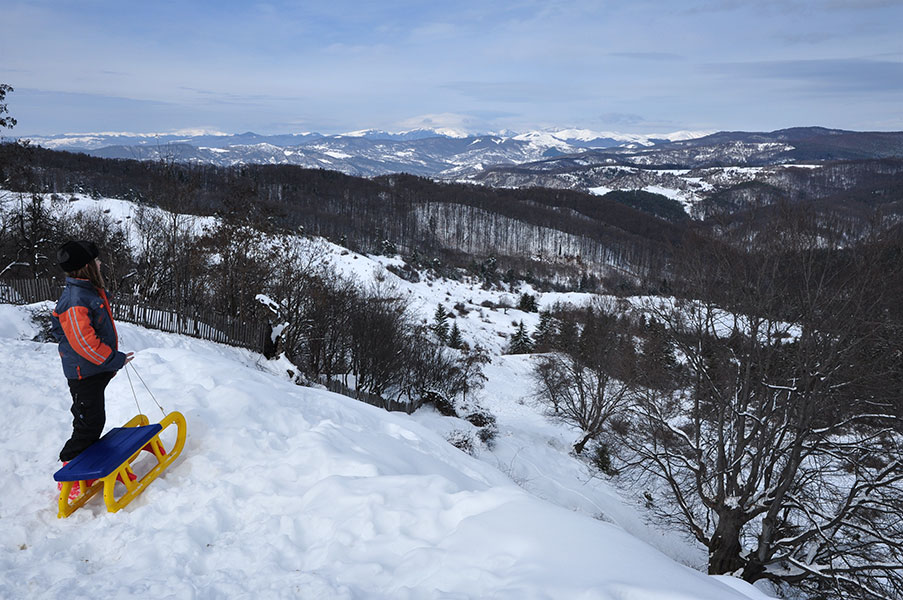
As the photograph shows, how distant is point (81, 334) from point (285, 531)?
260 cm

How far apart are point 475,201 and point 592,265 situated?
52.3 meters

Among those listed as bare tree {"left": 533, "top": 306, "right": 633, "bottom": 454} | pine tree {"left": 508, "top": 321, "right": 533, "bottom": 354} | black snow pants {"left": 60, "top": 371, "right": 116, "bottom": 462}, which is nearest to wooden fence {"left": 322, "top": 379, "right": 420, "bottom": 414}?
black snow pants {"left": 60, "top": 371, "right": 116, "bottom": 462}

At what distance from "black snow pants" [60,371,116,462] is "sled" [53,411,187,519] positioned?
0.12 m

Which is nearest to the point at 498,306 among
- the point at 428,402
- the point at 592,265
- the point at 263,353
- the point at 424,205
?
the point at 428,402

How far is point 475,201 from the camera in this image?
167 meters

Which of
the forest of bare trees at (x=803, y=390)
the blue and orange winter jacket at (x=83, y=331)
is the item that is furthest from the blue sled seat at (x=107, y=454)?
the forest of bare trees at (x=803, y=390)

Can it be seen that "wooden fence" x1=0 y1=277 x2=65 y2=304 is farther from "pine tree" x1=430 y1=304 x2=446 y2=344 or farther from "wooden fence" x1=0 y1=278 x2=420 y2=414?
"pine tree" x1=430 y1=304 x2=446 y2=344

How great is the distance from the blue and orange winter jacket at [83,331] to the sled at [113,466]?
70cm

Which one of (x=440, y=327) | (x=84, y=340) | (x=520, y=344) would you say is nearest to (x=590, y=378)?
(x=440, y=327)

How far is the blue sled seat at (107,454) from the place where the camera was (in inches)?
150

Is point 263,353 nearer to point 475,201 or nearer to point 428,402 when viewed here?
point 428,402

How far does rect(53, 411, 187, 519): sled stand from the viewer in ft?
12.6

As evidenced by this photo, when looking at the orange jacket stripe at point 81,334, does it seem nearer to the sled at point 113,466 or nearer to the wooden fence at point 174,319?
the sled at point 113,466

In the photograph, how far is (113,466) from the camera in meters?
3.90
